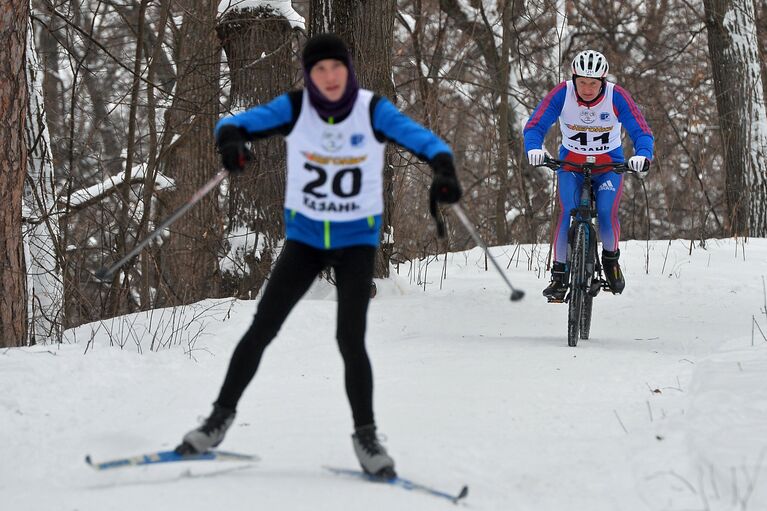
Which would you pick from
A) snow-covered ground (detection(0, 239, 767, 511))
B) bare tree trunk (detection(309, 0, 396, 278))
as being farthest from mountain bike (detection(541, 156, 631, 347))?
bare tree trunk (detection(309, 0, 396, 278))

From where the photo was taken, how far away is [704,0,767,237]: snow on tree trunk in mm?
12992

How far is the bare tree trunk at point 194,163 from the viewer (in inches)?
351

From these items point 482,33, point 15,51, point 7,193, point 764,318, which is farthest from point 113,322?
point 482,33

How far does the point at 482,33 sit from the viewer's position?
17.3 metres

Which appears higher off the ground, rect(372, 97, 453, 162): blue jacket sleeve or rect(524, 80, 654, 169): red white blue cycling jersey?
rect(524, 80, 654, 169): red white blue cycling jersey

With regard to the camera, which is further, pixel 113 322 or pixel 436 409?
pixel 113 322

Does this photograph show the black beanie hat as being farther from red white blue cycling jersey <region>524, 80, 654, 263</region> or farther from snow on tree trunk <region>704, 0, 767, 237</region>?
snow on tree trunk <region>704, 0, 767, 237</region>

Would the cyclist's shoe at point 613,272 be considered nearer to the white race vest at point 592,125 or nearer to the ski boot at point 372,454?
the white race vest at point 592,125

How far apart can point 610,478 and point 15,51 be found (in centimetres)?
440

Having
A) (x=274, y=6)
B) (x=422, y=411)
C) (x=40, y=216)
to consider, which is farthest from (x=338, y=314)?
(x=274, y=6)

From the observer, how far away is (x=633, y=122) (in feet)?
23.7

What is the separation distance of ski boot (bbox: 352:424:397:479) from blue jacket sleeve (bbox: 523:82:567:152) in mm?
3869

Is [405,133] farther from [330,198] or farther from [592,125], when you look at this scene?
[592,125]

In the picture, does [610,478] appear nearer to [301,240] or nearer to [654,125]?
[301,240]
